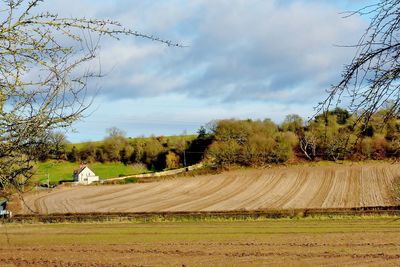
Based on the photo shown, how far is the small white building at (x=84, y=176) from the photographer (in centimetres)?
8106

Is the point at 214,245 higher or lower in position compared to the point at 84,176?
lower

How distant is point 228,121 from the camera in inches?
3600

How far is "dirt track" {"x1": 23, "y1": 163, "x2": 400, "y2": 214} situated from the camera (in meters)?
54.5

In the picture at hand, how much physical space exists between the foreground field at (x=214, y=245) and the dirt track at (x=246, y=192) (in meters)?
13.1

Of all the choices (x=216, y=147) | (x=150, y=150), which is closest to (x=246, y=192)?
(x=216, y=147)

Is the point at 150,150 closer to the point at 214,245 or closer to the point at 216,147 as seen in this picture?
the point at 216,147

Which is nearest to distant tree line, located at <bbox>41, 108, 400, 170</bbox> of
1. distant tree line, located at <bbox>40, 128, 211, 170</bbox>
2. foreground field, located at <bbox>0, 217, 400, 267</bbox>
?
distant tree line, located at <bbox>40, 128, 211, 170</bbox>

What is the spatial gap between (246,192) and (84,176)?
29010 millimetres

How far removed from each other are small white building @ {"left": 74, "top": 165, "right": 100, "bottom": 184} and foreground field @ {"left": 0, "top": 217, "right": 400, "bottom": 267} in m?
39.6

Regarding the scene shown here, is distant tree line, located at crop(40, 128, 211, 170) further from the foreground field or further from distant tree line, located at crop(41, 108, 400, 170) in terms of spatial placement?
the foreground field

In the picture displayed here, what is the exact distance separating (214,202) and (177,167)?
30038 mm

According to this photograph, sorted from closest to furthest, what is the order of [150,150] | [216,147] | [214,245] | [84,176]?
[214,245]
[216,147]
[84,176]
[150,150]

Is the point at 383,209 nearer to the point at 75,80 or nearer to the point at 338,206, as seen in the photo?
the point at 338,206

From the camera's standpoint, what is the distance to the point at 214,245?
27844mm
